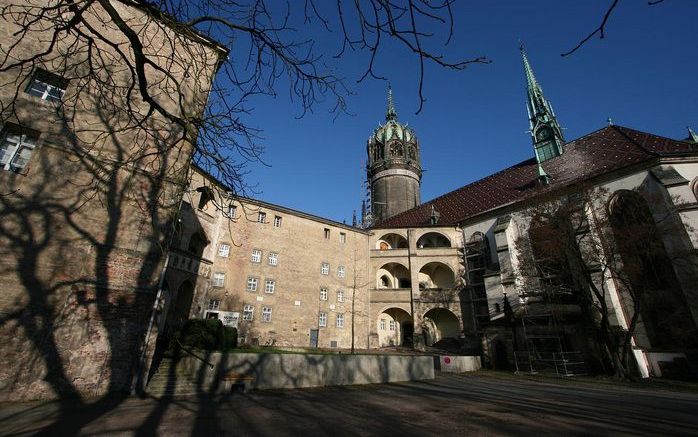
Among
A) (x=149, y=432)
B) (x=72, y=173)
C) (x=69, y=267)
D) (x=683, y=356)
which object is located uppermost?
(x=72, y=173)

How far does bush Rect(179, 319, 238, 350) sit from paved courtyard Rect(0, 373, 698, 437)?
3238 mm

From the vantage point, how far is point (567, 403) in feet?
28.4

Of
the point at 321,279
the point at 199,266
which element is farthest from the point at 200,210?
the point at 321,279

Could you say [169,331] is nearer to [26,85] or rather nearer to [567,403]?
[26,85]

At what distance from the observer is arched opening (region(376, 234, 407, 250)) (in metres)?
33.7

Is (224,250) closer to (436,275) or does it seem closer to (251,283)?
(251,283)

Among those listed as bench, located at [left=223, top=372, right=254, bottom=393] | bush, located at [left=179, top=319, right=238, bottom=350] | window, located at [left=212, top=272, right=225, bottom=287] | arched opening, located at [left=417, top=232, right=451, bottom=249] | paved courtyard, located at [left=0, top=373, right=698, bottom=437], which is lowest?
paved courtyard, located at [left=0, top=373, right=698, bottom=437]

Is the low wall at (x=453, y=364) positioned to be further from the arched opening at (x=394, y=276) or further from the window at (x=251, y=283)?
the window at (x=251, y=283)

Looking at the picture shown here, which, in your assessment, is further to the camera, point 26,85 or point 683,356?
point 683,356

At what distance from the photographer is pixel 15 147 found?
8.68 m

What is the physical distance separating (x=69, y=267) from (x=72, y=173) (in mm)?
2570

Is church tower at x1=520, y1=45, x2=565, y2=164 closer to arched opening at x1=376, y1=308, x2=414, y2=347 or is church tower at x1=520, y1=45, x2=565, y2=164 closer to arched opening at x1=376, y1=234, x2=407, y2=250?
arched opening at x1=376, y1=234, x2=407, y2=250

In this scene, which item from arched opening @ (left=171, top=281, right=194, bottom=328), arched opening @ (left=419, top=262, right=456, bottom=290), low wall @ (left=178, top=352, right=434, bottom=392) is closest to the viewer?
low wall @ (left=178, top=352, right=434, bottom=392)

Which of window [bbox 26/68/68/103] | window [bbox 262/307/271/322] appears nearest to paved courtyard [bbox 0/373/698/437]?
window [bbox 26/68/68/103]
